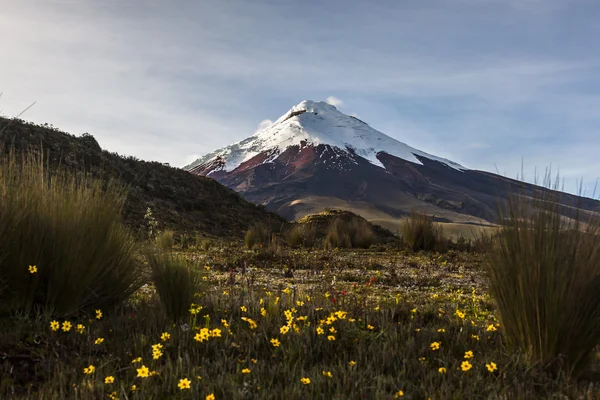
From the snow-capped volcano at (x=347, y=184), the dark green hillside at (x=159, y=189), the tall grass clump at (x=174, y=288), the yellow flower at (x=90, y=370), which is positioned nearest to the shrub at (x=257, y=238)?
the dark green hillside at (x=159, y=189)

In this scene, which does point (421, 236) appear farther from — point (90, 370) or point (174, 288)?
point (90, 370)

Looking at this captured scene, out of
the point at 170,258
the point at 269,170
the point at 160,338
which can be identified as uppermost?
the point at 269,170

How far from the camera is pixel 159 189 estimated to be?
1000 inches

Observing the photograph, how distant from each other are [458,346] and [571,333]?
842mm

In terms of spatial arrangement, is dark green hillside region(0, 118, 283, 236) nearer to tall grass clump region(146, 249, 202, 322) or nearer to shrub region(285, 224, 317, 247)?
shrub region(285, 224, 317, 247)

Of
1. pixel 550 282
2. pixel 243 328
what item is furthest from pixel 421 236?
pixel 550 282

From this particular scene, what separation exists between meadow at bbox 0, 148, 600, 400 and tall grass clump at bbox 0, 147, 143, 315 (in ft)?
0.04

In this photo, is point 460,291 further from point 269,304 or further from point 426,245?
point 426,245

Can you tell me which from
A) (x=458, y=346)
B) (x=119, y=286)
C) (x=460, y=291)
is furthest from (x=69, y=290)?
(x=460, y=291)

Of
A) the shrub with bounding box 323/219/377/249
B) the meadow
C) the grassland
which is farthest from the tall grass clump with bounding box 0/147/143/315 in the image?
the shrub with bounding box 323/219/377/249

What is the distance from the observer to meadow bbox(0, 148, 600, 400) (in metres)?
2.75

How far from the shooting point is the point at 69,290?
3.90 meters

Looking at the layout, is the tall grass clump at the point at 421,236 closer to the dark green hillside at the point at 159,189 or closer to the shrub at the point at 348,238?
the shrub at the point at 348,238

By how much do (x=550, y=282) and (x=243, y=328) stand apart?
232cm
